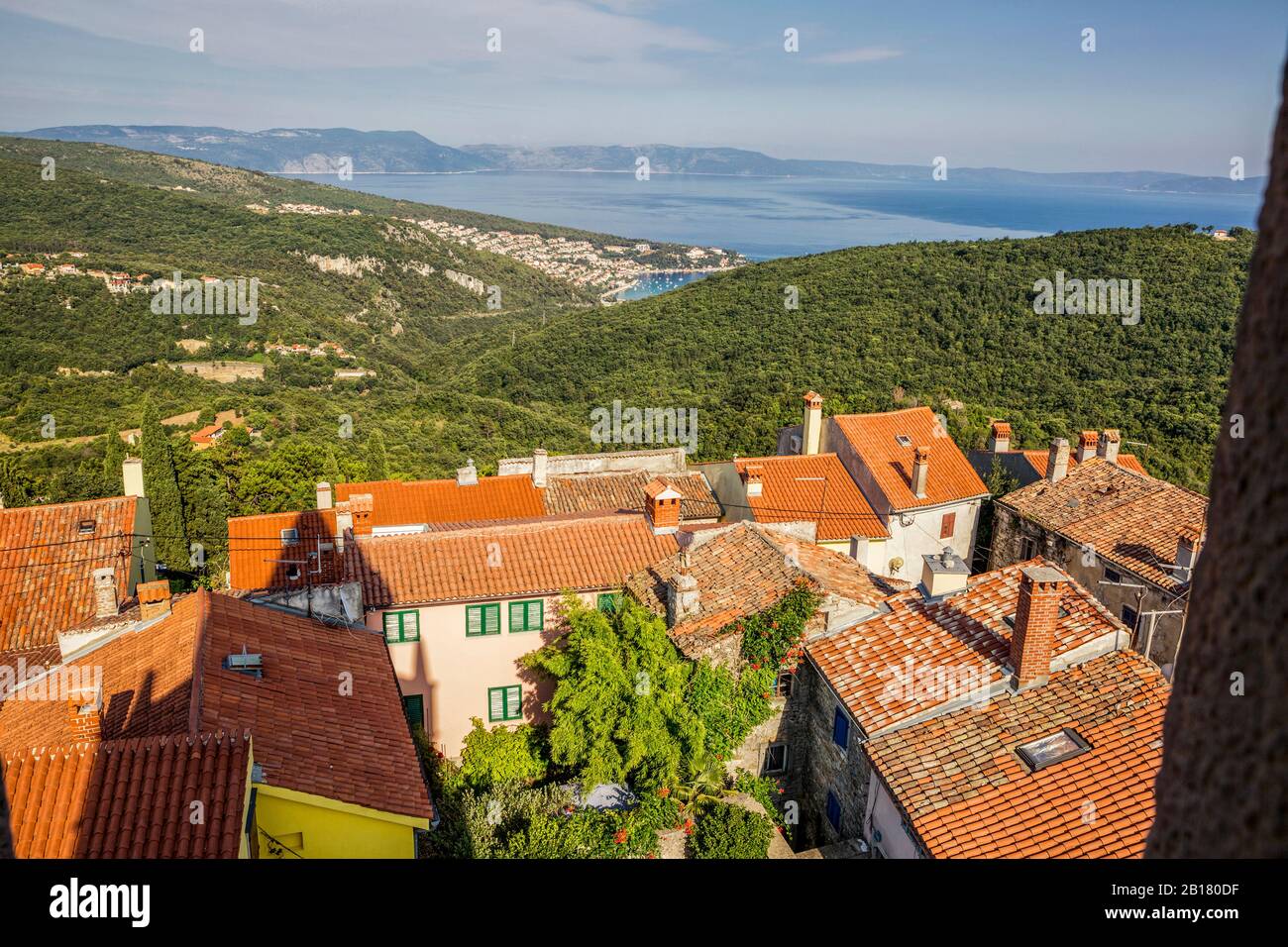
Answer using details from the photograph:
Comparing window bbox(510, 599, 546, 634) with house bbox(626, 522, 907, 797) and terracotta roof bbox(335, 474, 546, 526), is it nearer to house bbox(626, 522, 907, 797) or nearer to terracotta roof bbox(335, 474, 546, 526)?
house bbox(626, 522, 907, 797)

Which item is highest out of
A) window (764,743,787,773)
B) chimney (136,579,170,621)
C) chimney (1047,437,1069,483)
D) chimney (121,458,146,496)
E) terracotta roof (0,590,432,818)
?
chimney (1047,437,1069,483)

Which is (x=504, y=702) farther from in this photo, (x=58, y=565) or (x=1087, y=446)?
(x=1087, y=446)

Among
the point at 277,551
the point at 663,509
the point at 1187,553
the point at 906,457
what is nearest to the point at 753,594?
the point at 663,509

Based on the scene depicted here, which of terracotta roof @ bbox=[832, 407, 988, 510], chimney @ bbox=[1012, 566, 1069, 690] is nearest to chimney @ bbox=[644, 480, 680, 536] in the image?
terracotta roof @ bbox=[832, 407, 988, 510]

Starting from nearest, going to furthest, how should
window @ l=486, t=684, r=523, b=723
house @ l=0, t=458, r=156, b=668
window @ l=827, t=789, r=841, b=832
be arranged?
window @ l=827, t=789, r=841, b=832, window @ l=486, t=684, r=523, b=723, house @ l=0, t=458, r=156, b=668
